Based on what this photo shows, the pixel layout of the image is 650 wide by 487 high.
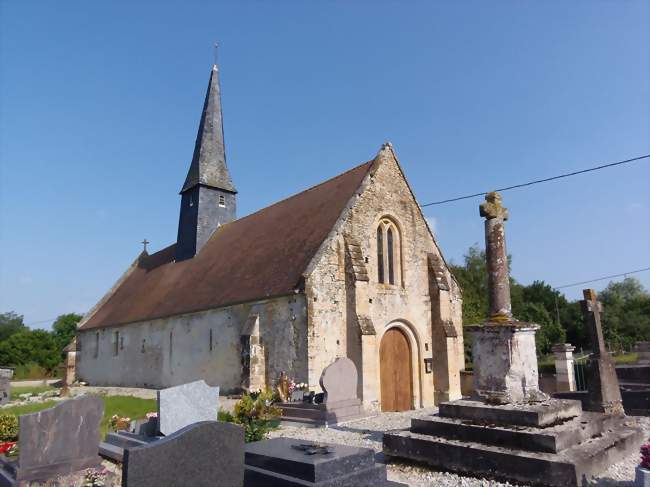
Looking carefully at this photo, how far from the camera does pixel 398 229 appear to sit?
16766 mm

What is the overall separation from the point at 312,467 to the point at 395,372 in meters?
11.0

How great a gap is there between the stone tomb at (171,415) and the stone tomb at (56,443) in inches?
32.2

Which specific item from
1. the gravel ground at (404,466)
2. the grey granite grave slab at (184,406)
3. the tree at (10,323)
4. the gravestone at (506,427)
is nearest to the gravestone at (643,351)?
the gravel ground at (404,466)

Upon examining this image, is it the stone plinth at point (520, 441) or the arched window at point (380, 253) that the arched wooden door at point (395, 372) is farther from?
the stone plinth at point (520, 441)

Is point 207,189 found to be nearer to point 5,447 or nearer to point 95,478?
point 5,447

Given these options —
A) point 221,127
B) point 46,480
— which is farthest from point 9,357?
point 46,480

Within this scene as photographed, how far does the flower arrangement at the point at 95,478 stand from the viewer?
637 cm

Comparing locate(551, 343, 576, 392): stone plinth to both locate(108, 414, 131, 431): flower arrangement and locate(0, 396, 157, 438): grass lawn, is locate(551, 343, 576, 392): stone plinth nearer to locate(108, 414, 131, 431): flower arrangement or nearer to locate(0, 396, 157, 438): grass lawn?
locate(0, 396, 157, 438): grass lawn

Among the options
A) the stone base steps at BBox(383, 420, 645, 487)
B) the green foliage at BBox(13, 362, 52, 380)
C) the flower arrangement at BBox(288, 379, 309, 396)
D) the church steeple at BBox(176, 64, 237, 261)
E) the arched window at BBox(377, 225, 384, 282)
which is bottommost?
the green foliage at BBox(13, 362, 52, 380)

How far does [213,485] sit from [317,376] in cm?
881

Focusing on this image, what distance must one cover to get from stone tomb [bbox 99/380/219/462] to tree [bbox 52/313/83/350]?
51.7 m

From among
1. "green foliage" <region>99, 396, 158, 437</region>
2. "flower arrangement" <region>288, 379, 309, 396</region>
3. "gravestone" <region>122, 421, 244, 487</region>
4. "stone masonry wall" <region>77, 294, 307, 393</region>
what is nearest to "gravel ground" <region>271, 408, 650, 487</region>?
"flower arrangement" <region>288, 379, 309, 396</region>

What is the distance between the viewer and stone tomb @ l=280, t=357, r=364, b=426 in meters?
10.9

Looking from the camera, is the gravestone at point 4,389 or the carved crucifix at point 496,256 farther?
the gravestone at point 4,389
